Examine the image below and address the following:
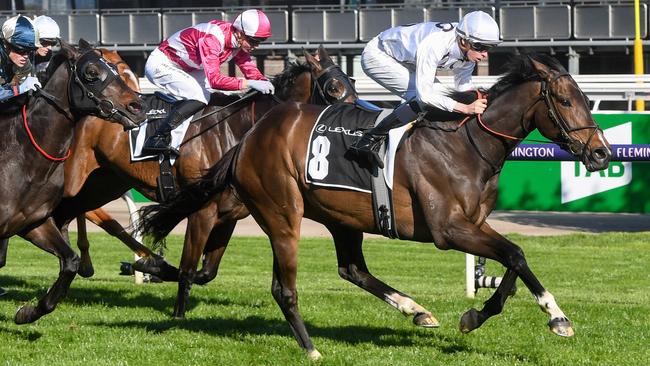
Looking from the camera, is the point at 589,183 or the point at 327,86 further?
the point at 589,183

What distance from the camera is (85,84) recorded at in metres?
6.95

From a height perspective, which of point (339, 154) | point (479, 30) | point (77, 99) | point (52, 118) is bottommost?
point (339, 154)

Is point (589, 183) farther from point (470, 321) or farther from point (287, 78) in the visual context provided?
point (470, 321)

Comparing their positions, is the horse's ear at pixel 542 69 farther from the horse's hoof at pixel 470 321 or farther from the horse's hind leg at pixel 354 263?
the horse's hind leg at pixel 354 263

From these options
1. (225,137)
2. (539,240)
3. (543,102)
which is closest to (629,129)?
(539,240)

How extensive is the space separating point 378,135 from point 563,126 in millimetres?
1016

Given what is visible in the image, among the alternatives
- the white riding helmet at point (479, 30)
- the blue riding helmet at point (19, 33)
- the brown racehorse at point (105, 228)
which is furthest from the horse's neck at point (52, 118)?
the white riding helmet at point (479, 30)

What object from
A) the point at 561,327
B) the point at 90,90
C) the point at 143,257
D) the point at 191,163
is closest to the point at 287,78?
the point at 191,163

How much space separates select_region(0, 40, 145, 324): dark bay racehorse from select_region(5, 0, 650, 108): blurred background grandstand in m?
16.9

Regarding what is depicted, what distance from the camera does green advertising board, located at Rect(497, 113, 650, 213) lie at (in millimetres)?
15617

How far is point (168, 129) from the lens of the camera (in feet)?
27.7

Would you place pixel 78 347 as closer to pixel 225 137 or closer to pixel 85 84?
pixel 85 84

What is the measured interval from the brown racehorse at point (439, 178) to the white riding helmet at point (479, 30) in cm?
21

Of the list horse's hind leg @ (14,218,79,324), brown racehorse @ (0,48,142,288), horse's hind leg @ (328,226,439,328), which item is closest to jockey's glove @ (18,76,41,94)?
horse's hind leg @ (14,218,79,324)
